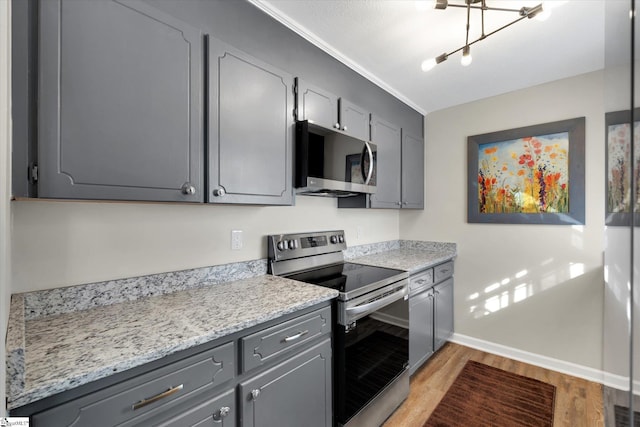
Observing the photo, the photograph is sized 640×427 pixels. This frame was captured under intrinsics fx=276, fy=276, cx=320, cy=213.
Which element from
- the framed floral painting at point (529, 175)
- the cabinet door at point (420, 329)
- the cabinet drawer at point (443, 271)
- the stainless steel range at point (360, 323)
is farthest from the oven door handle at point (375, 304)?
the framed floral painting at point (529, 175)

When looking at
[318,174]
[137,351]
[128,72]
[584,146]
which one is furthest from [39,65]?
[584,146]

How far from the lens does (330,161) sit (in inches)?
70.3

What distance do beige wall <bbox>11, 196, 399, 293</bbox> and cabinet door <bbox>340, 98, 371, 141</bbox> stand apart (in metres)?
0.80

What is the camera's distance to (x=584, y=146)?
236 centimetres

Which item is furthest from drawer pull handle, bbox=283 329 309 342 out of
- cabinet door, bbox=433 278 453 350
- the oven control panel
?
cabinet door, bbox=433 278 453 350

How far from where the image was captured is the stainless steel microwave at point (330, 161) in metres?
1.65

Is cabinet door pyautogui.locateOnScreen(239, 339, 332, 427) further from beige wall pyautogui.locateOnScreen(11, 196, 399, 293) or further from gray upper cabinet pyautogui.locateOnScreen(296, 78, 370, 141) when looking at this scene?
gray upper cabinet pyautogui.locateOnScreen(296, 78, 370, 141)

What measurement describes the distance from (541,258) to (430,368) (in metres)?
1.44

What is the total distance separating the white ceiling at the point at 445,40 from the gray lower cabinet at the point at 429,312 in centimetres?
172

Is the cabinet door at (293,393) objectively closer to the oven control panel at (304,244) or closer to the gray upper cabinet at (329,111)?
the oven control panel at (304,244)

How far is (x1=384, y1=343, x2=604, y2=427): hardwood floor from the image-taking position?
6.18 feet

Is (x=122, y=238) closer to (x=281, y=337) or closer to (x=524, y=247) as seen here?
(x=281, y=337)

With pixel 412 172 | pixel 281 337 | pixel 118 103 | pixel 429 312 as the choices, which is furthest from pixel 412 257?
pixel 118 103

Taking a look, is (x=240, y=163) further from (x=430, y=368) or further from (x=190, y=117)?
(x=430, y=368)
